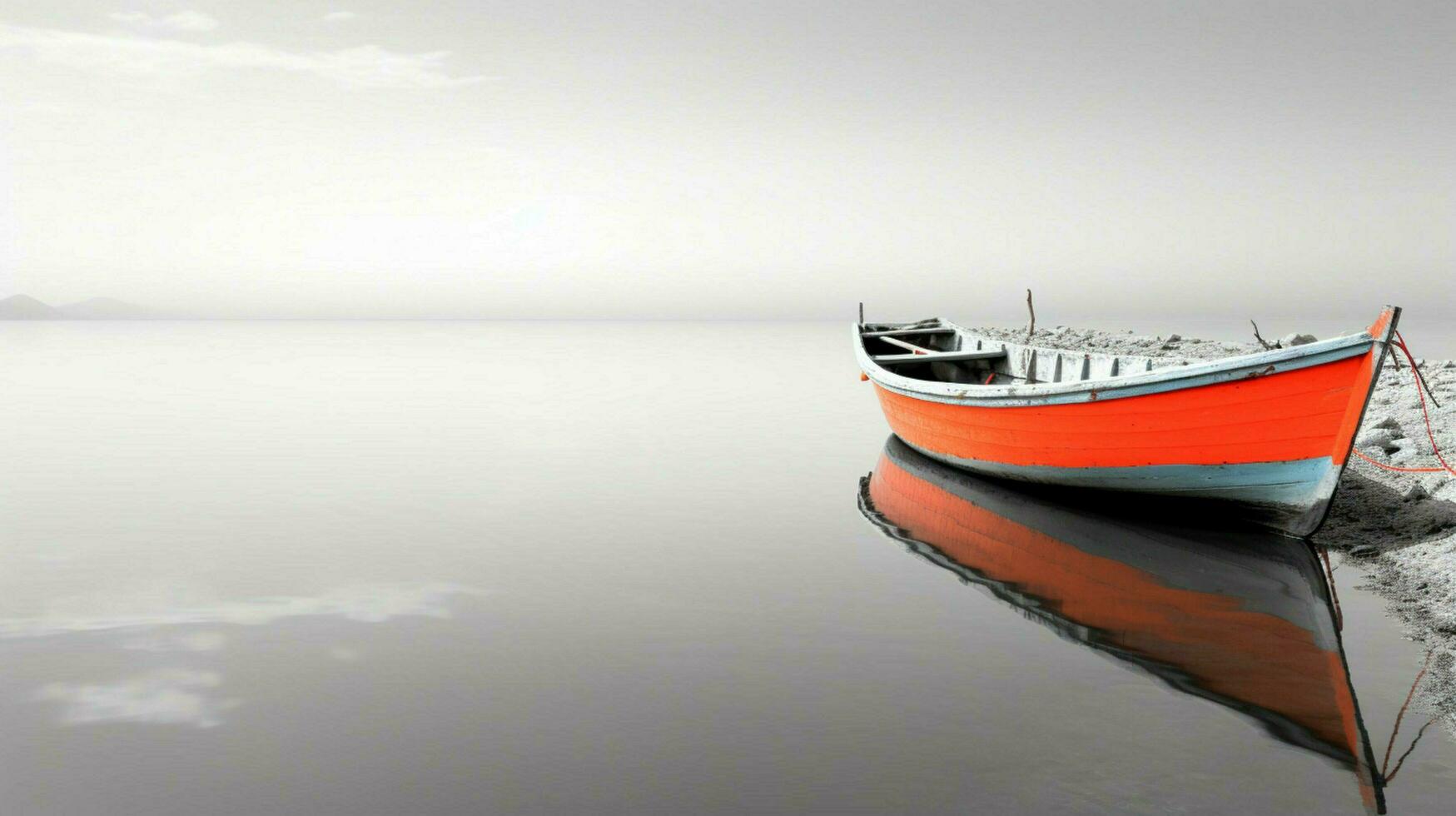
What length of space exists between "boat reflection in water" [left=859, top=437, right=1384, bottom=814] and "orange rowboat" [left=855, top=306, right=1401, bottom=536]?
0.48 metres

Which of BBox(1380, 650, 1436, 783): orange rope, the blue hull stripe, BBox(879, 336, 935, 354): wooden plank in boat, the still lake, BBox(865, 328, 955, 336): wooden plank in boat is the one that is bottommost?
the still lake

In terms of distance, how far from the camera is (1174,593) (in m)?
7.55

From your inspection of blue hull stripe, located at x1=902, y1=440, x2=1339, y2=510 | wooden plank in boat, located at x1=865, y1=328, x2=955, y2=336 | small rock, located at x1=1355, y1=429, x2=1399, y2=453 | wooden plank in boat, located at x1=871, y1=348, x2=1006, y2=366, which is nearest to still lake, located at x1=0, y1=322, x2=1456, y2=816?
blue hull stripe, located at x1=902, y1=440, x2=1339, y2=510

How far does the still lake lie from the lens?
181 inches

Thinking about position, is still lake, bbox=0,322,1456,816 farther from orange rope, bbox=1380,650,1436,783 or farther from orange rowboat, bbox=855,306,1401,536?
orange rowboat, bbox=855,306,1401,536

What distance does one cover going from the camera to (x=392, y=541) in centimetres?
998

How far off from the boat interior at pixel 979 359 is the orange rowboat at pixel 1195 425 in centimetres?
10

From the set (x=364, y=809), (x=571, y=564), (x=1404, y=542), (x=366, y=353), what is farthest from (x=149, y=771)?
(x=366, y=353)

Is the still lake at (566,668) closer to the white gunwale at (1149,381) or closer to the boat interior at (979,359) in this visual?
the white gunwale at (1149,381)

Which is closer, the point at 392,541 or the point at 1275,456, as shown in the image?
the point at 1275,456

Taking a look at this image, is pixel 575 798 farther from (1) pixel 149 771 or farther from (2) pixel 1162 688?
(2) pixel 1162 688

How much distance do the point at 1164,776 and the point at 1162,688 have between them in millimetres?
1238

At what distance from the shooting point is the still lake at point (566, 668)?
15.1ft

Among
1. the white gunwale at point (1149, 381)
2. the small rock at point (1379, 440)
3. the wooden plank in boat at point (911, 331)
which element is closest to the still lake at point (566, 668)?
the white gunwale at point (1149, 381)
